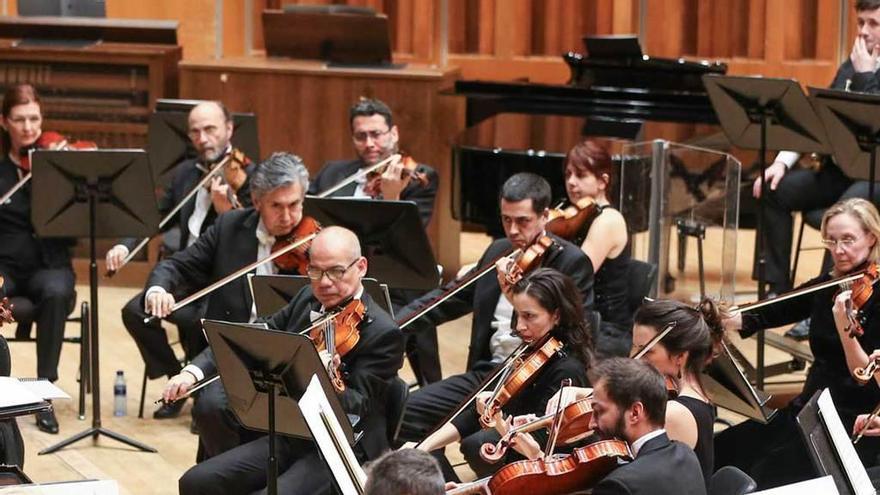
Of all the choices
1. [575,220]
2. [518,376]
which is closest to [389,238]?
[575,220]

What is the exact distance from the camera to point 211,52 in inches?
365

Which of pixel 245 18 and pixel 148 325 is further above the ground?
pixel 245 18

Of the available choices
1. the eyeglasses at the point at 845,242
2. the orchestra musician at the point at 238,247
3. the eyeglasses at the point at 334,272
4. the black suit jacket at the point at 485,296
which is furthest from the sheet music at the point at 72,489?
the eyeglasses at the point at 845,242

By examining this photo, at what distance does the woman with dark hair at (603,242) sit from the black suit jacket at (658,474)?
6.02 feet

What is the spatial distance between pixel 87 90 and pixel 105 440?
293 centimetres

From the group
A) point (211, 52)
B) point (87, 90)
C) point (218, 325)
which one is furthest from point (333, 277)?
point (211, 52)

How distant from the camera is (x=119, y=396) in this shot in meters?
6.12

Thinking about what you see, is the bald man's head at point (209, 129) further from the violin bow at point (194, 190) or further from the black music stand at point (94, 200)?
the black music stand at point (94, 200)

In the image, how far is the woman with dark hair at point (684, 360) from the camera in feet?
12.4

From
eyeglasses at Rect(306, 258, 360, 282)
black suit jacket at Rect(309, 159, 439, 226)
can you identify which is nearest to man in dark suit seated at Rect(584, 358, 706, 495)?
eyeglasses at Rect(306, 258, 360, 282)

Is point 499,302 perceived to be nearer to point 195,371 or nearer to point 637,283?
point 637,283

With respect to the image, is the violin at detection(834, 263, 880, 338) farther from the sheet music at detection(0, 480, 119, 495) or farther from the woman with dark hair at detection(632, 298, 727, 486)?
the sheet music at detection(0, 480, 119, 495)

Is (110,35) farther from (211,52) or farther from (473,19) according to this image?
(473,19)

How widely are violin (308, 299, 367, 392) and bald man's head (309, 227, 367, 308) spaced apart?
0.07 metres
